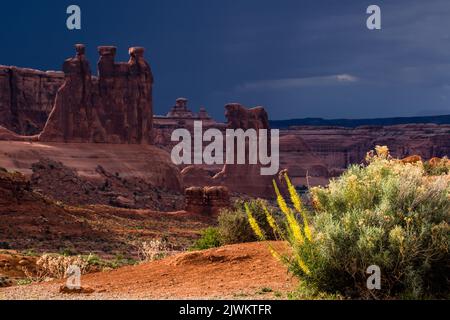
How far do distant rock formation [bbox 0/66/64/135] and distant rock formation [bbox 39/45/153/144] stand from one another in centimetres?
1697

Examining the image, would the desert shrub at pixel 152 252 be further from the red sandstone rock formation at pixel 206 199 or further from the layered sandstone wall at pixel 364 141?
the layered sandstone wall at pixel 364 141

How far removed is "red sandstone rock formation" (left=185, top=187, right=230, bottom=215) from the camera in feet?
204

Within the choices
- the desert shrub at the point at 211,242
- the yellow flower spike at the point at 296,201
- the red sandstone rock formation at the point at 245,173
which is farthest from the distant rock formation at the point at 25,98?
the yellow flower spike at the point at 296,201

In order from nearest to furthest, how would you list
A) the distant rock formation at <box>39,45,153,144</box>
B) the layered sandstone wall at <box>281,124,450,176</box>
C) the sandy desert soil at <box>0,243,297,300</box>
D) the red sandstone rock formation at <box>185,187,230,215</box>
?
the sandy desert soil at <box>0,243,297,300</box> < the red sandstone rock formation at <box>185,187,230,215</box> < the distant rock formation at <box>39,45,153,144</box> < the layered sandstone wall at <box>281,124,450,176</box>

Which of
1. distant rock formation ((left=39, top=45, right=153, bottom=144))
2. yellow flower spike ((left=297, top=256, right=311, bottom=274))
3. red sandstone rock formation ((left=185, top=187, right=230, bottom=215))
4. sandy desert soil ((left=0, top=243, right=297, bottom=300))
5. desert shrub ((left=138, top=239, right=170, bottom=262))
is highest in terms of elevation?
distant rock formation ((left=39, top=45, right=153, bottom=144))

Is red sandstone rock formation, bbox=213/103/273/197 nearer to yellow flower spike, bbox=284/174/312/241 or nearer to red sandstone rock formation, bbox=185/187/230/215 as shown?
red sandstone rock formation, bbox=185/187/230/215

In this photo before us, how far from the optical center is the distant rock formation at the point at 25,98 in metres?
102

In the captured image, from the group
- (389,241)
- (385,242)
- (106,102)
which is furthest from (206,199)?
(389,241)

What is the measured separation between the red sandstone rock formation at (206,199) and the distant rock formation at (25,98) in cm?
4660

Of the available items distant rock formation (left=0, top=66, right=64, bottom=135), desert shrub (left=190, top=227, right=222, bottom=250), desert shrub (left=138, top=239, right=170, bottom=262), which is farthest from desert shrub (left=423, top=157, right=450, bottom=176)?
distant rock formation (left=0, top=66, right=64, bottom=135)

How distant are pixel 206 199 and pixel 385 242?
51.6m

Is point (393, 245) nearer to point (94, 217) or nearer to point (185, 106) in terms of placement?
point (94, 217)

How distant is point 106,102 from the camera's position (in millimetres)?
88625

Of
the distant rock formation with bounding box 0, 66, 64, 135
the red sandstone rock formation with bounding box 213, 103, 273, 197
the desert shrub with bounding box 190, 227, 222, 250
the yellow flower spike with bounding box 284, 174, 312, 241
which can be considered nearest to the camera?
the yellow flower spike with bounding box 284, 174, 312, 241
